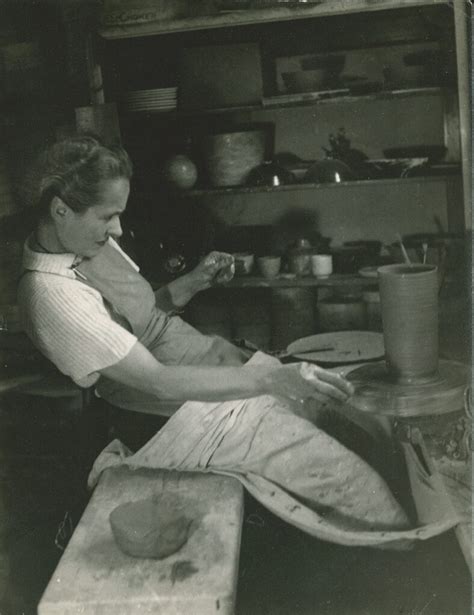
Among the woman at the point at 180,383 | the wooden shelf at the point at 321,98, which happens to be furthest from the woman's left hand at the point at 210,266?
the wooden shelf at the point at 321,98

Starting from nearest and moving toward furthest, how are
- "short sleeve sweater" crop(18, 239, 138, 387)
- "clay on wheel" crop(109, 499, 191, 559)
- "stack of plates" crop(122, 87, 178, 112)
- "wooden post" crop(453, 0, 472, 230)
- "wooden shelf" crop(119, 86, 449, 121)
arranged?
"clay on wheel" crop(109, 499, 191, 559) < "short sleeve sweater" crop(18, 239, 138, 387) < "wooden post" crop(453, 0, 472, 230) < "wooden shelf" crop(119, 86, 449, 121) < "stack of plates" crop(122, 87, 178, 112)

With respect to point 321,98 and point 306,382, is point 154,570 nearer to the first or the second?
point 306,382

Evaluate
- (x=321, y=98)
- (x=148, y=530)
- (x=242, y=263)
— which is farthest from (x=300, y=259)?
(x=148, y=530)

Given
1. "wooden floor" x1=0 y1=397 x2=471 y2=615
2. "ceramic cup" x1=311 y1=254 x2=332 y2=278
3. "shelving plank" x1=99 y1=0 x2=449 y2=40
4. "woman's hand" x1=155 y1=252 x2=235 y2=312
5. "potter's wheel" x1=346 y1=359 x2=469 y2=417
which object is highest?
"shelving plank" x1=99 y1=0 x2=449 y2=40

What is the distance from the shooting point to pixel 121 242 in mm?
3936

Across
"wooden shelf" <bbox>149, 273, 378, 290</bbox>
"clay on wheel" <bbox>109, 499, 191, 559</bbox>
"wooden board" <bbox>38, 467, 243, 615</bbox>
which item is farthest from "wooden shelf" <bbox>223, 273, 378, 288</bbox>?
"clay on wheel" <bbox>109, 499, 191, 559</bbox>

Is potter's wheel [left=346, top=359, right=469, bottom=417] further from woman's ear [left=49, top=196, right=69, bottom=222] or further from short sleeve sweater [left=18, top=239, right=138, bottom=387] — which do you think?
woman's ear [left=49, top=196, right=69, bottom=222]

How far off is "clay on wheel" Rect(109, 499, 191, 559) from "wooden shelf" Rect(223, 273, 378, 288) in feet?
7.22

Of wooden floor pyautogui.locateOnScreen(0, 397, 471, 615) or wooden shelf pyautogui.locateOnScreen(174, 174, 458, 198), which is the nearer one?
wooden floor pyautogui.locateOnScreen(0, 397, 471, 615)

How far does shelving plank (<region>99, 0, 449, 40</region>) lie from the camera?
3346 mm

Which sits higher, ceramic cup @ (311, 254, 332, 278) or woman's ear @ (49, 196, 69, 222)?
woman's ear @ (49, 196, 69, 222)

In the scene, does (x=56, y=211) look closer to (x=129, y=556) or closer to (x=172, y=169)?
(x=129, y=556)

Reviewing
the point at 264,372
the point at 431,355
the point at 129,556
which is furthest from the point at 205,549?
the point at 431,355

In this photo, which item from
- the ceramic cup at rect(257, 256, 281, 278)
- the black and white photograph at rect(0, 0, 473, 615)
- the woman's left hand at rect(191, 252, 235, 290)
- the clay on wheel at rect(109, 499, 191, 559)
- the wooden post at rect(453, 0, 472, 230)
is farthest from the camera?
the ceramic cup at rect(257, 256, 281, 278)
